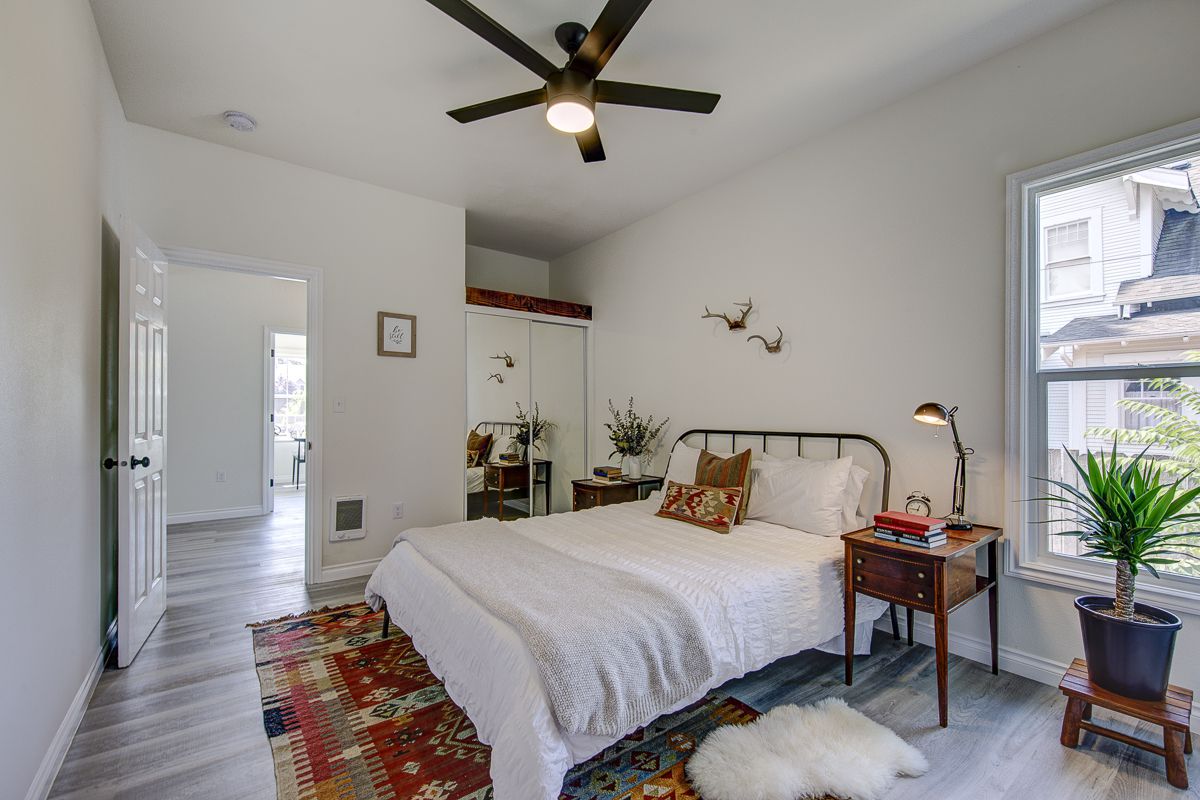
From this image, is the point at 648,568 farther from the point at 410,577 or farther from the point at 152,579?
the point at 152,579

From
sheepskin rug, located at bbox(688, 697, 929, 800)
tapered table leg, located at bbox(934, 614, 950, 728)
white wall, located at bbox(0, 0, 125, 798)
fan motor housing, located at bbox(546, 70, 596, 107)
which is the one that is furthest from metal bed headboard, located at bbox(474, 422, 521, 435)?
tapered table leg, located at bbox(934, 614, 950, 728)

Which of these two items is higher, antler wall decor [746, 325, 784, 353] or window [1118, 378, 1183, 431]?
antler wall decor [746, 325, 784, 353]

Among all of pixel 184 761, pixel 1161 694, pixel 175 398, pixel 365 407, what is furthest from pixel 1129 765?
pixel 175 398

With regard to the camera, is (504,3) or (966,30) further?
(966,30)

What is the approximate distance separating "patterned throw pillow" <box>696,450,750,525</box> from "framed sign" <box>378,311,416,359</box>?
7.62 ft

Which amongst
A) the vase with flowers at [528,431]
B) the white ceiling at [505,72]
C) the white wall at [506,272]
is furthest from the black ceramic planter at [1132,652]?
the white wall at [506,272]

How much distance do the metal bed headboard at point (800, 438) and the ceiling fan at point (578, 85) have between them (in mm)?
1846

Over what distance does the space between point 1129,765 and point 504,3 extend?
3484mm

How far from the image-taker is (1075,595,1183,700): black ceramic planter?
172cm

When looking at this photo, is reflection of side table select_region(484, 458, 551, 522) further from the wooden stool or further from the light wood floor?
the wooden stool

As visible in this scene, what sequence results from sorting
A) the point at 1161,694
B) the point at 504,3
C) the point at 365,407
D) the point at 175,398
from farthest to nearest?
the point at 175,398
the point at 365,407
the point at 504,3
the point at 1161,694

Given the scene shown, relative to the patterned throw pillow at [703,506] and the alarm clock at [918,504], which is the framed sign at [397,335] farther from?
the alarm clock at [918,504]

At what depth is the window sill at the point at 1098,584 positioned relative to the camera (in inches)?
76.7

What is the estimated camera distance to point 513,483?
15.2 ft
